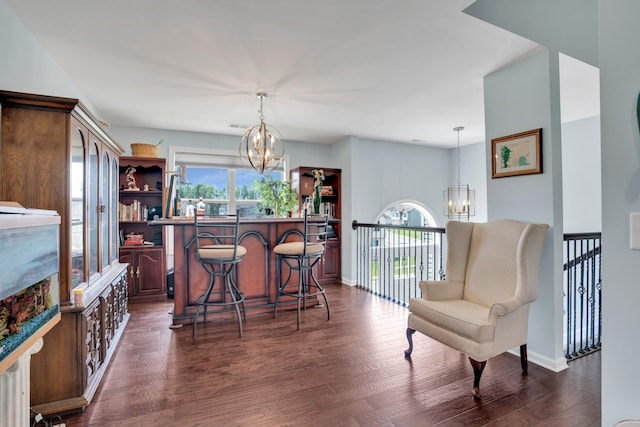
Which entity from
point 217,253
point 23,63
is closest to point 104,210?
point 217,253

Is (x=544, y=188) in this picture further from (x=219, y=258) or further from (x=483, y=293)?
(x=219, y=258)

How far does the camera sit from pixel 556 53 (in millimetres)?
2340

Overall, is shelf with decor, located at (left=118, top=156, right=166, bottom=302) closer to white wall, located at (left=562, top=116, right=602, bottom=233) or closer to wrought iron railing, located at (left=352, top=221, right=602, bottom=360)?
wrought iron railing, located at (left=352, top=221, right=602, bottom=360)

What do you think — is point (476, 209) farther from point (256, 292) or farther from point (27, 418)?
point (27, 418)

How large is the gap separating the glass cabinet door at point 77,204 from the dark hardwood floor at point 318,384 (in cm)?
84

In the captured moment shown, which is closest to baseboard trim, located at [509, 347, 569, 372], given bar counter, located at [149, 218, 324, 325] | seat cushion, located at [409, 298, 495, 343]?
seat cushion, located at [409, 298, 495, 343]

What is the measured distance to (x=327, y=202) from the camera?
5.68 m

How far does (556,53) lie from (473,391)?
8.49 feet

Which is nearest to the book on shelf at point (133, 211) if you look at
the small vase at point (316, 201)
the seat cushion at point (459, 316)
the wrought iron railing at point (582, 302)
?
the small vase at point (316, 201)

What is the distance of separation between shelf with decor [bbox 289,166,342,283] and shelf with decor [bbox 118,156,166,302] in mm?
2180

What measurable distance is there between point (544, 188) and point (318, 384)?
2283 millimetres

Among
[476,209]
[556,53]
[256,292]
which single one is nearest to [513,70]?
[556,53]

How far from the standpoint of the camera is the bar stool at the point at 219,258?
9.56ft

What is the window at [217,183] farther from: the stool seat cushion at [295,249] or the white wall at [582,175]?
the white wall at [582,175]
